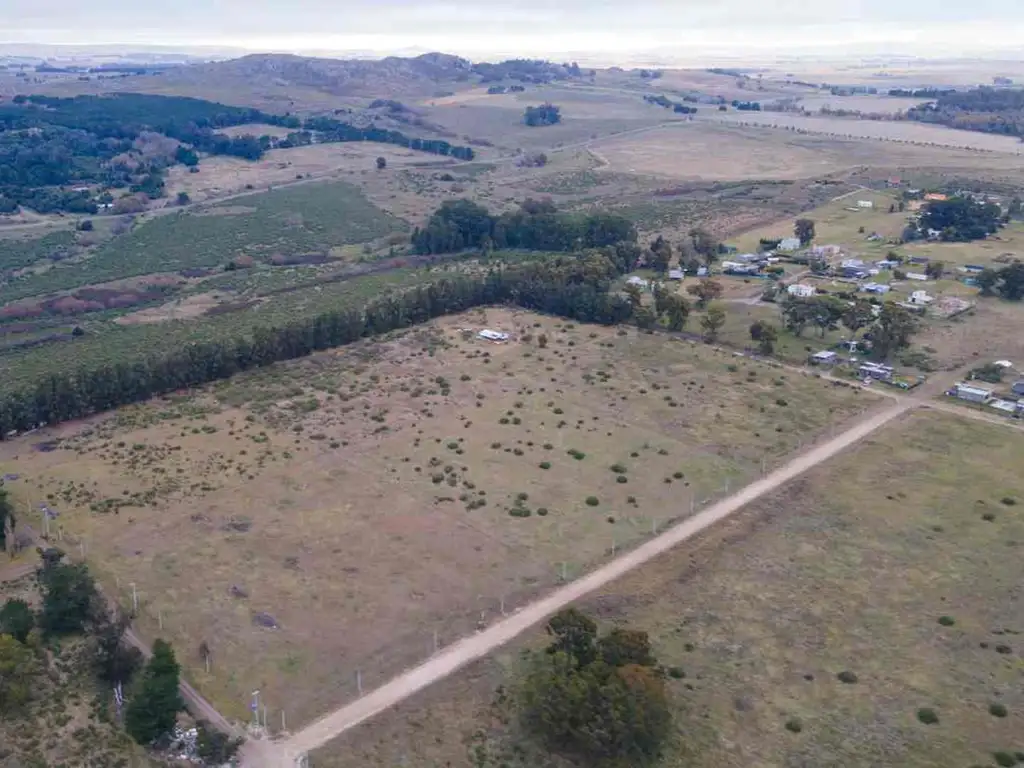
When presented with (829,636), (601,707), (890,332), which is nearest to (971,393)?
(890,332)

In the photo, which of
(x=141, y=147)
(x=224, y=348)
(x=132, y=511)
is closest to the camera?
(x=132, y=511)

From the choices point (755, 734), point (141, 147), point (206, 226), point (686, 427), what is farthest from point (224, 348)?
point (141, 147)

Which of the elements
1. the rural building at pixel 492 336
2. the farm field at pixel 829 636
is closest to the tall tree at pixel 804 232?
the rural building at pixel 492 336

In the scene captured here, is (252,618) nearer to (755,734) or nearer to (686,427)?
(755,734)

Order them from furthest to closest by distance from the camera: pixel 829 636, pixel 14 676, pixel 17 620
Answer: pixel 829 636 → pixel 17 620 → pixel 14 676

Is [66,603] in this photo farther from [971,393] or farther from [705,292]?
[705,292]
